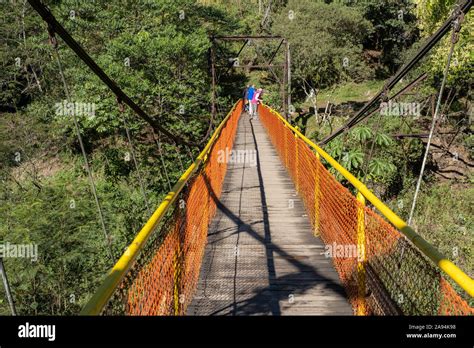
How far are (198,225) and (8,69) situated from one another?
100 ft

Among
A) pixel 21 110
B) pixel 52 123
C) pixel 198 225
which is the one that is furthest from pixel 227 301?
pixel 21 110

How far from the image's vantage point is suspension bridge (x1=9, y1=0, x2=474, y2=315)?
7.77 ft

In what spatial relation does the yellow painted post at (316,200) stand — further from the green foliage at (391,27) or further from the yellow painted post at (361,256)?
the green foliage at (391,27)

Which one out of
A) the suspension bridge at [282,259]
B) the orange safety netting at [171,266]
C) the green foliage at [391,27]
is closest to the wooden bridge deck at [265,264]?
the suspension bridge at [282,259]

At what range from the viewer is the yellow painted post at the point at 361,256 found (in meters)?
3.47

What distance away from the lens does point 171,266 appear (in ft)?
10.9

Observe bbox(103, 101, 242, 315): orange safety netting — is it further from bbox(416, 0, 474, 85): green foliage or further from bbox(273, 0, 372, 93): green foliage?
bbox(273, 0, 372, 93): green foliage

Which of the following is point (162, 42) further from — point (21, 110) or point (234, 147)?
point (21, 110)

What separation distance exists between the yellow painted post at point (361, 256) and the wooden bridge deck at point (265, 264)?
0.31 m

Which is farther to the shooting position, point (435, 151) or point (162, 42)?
point (435, 151)

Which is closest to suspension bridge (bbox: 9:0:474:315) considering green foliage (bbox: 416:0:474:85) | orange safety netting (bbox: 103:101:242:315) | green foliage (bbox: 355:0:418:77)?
orange safety netting (bbox: 103:101:242:315)

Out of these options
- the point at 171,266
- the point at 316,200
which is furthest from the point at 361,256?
the point at 316,200
